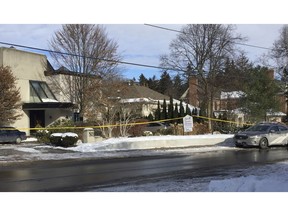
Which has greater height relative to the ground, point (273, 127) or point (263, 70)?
point (263, 70)

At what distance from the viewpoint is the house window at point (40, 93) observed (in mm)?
37675

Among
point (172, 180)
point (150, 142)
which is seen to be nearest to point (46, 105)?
point (150, 142)

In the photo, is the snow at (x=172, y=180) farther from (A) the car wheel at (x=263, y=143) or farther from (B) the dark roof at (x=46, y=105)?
(B) the dark roof at (x=46, y=105)

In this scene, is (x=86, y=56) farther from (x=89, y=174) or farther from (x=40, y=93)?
(x=89, y=174)

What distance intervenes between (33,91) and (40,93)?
2.73 feet

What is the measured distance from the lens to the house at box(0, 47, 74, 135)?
117 feet

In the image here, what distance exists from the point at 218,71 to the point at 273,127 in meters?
20.8

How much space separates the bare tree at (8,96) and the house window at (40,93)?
338 cm

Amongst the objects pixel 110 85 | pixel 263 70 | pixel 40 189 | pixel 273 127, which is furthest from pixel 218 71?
pixel 40 189

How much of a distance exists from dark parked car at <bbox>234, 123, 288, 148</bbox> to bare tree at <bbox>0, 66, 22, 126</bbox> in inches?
727

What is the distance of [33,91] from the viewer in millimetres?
37781

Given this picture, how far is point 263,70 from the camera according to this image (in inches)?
1594

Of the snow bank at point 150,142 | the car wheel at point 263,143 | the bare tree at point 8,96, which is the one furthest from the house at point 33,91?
the car wheel at point 263,143

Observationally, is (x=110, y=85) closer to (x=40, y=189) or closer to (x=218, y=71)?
(x=218, y=71)
